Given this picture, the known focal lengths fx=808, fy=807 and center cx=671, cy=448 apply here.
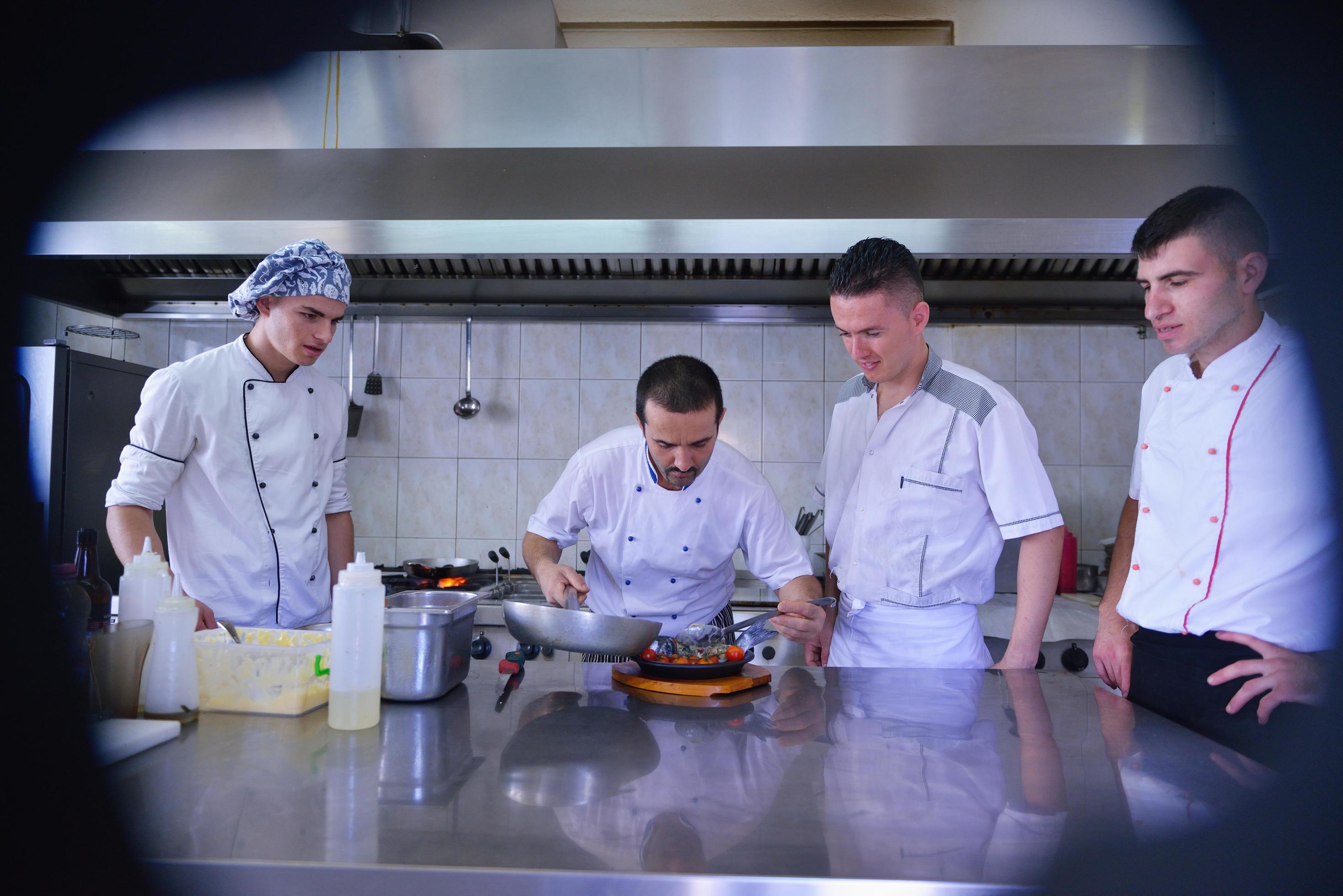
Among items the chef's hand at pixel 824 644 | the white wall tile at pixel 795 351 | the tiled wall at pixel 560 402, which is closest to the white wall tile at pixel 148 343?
the tiled wall at pixel 560 402

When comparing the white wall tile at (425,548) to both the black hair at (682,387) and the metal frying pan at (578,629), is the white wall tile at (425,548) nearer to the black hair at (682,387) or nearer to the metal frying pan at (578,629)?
the black hair at (682,387)

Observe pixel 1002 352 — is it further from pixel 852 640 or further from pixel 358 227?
pixel 358 227

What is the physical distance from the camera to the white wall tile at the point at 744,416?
11.1ft

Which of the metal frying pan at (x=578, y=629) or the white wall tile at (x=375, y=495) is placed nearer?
the metal frying pan at (x=578, y=629)

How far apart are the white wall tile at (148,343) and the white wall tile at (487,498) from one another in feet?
4.49

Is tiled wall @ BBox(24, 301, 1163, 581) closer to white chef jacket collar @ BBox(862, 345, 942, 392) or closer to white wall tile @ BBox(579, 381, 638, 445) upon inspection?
white wall tile @ BBox(579, 381, 638, 445)

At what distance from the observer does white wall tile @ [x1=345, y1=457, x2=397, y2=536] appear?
343 centimetres

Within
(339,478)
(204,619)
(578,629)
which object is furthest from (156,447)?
(578,629)

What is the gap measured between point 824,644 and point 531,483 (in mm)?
1783

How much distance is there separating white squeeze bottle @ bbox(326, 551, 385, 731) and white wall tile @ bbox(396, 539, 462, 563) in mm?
2409

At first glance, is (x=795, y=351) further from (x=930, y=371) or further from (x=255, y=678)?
(x=255, y=678)

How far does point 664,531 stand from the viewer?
194 centimetres

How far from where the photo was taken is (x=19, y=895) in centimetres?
66

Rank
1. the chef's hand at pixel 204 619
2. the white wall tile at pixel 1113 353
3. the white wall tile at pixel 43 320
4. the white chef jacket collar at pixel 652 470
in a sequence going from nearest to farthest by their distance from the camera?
1. the chef's hand at pixel 204 619
2. the white chef jacket collar at pixel 652 470
3. the white wall tile at pixel 43 320
4. the white wall tile at pixel 1113 353
